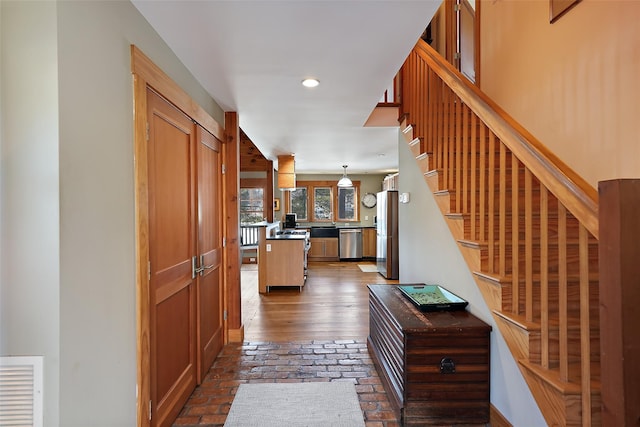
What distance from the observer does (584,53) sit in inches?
78.8

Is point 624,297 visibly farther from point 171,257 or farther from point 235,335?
point 235,335

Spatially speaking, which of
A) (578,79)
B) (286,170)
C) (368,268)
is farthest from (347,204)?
(578,79)

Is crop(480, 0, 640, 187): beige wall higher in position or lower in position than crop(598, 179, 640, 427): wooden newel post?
higher

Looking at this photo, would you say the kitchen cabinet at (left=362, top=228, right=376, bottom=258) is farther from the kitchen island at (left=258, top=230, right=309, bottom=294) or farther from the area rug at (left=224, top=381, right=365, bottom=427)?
the area rug at (left=224, top=381, right=365, bottom=427)

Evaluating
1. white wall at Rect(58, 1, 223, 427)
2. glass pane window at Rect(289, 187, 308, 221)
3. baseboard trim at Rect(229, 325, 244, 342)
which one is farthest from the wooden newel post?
glass pane window at Rect(289, 187, 308, 221)

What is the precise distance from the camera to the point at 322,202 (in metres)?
8.91

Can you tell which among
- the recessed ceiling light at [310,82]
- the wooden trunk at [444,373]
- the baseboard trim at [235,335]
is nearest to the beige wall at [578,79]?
the wooden trunk at [444,373]

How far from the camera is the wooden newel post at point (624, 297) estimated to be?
96cm

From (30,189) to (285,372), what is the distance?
215 cm

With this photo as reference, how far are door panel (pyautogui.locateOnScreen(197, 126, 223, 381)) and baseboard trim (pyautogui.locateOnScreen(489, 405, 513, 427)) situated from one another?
1.99 metres

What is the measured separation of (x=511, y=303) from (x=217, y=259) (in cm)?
229

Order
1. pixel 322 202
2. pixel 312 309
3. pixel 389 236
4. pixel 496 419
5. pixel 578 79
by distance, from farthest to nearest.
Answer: pixel 322 202, pixel 389 236, pixel 312 309, pixel 578 79, pixel 496 419

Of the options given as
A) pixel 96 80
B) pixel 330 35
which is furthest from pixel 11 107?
pixel 330 35

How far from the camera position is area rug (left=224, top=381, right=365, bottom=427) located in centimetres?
195
